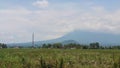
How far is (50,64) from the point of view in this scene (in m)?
14.2

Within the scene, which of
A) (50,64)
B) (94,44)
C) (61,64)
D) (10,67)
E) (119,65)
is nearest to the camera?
(119,65)

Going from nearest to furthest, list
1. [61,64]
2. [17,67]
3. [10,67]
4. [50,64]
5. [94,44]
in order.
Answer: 1. [61,64]
2. [50,64]
3. [17,67]
4. [10,67]
5. [94,44]

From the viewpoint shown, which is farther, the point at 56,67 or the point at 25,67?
the point at 25,67

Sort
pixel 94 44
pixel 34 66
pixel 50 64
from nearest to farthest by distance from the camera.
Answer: pixel 50 64
pixel 34 66
pixel 94 44

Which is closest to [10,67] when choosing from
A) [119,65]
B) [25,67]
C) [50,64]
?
[25,67]

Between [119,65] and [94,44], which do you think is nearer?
[119,65]

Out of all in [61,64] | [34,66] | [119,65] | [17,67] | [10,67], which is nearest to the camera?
[119,65]

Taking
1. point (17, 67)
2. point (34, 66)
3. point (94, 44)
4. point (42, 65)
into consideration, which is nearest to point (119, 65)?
point (42, 65)

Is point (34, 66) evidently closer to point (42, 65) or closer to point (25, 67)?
point (25, 67)

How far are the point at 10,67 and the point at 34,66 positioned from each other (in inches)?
159

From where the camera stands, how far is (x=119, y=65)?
11.8 metres

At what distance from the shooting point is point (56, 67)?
44.4 ft

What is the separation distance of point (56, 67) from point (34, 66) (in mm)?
2897

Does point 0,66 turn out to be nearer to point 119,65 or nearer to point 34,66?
point 34,66
